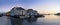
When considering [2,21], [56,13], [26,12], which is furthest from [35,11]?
[2,21]

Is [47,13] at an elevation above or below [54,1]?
below

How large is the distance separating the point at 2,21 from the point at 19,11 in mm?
281

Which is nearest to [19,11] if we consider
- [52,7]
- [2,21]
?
[2,21]

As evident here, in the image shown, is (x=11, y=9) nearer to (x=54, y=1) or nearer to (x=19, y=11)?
(x=19, y=11)

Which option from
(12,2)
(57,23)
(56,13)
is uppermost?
(12,2)

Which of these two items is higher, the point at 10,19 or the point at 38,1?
the point at 38,1

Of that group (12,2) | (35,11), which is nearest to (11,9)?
(12,2)

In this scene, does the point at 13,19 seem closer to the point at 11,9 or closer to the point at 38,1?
the point at 11,9

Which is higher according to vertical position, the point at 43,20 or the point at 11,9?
the point at 11,9

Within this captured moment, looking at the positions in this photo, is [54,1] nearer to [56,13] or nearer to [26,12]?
[56,13]

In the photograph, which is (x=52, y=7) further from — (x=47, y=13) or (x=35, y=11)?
(x=35, y=11)

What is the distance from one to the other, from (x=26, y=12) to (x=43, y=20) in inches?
10.7

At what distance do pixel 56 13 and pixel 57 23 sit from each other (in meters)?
0.15

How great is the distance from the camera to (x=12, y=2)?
6.95 ft
